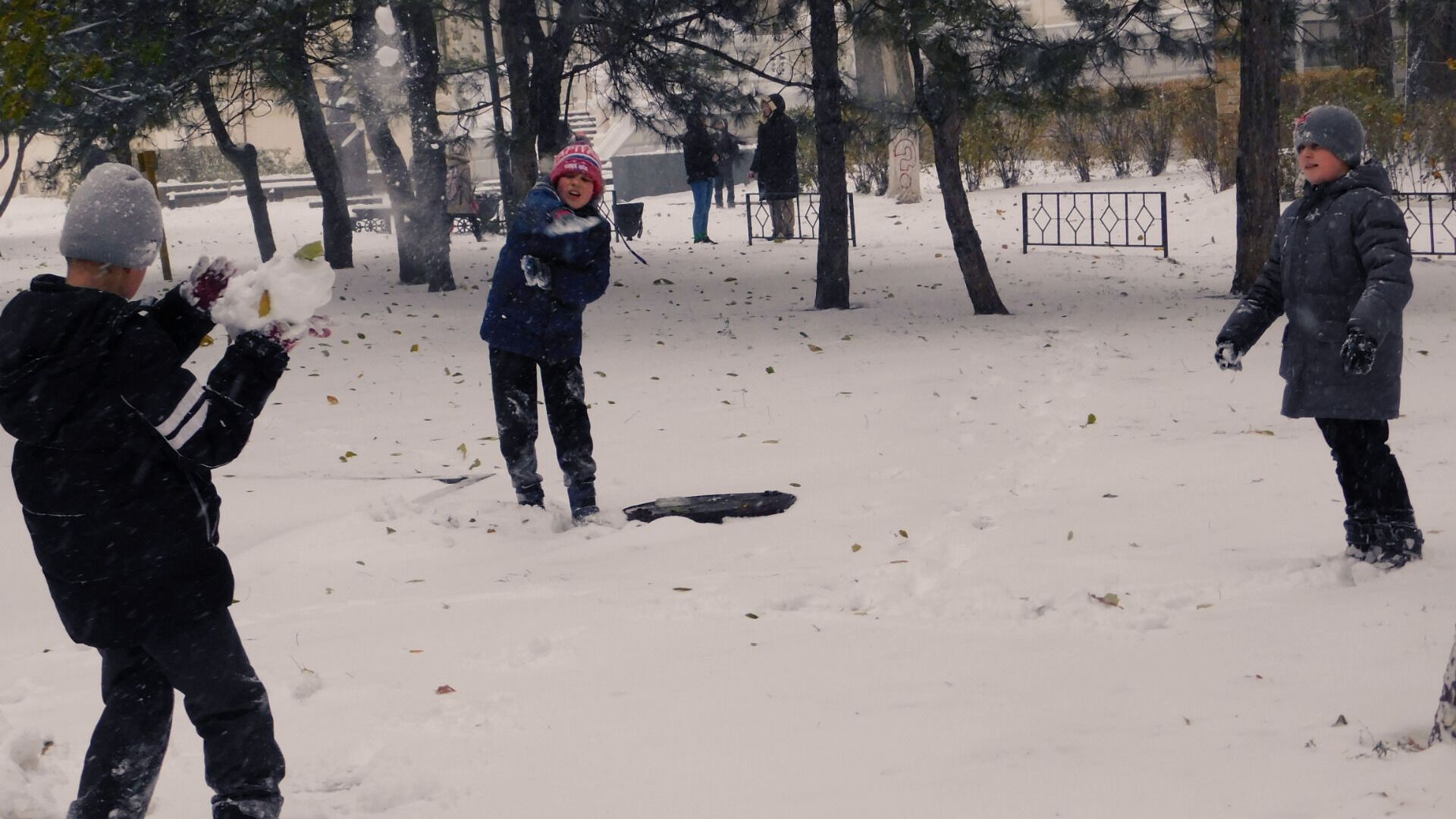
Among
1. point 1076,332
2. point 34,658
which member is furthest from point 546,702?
point 1076,332

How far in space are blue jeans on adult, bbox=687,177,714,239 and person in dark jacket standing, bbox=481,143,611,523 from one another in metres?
15.6

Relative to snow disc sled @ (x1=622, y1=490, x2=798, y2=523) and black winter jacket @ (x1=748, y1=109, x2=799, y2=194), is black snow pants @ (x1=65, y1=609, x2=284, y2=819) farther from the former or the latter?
black winter jacket @ (x1=748, y1=109, x2=799, y2=194)

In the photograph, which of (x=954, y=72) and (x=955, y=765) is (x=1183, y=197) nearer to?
(x=954, y=72)

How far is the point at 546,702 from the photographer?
13.6 feet

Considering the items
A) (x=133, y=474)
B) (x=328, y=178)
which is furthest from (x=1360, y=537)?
(x=328, y=178)

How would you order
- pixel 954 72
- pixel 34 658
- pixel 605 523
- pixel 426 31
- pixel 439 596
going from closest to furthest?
pixel 34 658 < pixel 439 596 < pixel 605 523 < pixel 954 72 < pixel 426 31

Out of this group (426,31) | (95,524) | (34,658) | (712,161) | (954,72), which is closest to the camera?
(95,524)

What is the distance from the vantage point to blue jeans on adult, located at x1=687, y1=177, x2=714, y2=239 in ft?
71.9

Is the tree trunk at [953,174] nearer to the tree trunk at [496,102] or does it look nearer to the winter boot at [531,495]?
the tree trunk at [496,102]

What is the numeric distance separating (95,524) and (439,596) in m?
2.59

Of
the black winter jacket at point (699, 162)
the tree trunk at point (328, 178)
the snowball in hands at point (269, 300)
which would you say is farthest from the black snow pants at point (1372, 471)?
the black winter jacket at point (699, 162)

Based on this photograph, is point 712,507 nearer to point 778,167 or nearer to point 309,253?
point 309,253

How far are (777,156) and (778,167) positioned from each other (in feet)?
0.68

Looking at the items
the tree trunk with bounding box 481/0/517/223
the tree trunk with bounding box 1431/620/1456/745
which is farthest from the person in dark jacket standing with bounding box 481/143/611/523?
the tree trunk with bounding box 481/0/517/223
